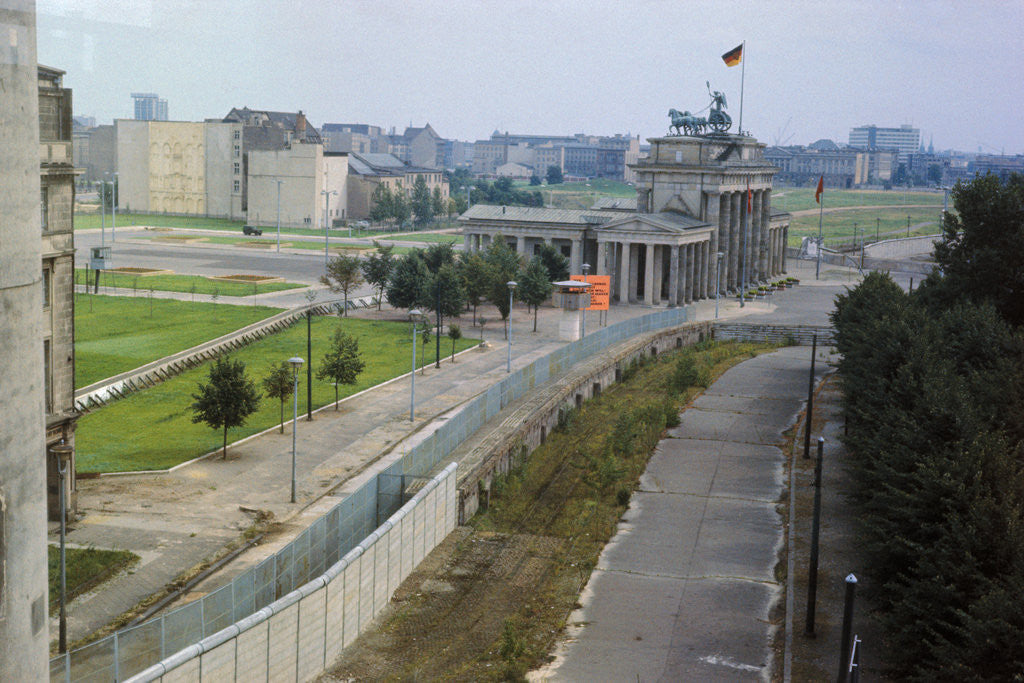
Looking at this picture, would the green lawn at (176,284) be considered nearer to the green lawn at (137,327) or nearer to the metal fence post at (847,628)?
the green lawn at (137,327)

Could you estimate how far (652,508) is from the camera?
123 ft

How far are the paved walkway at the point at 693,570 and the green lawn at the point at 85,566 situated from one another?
11.7m

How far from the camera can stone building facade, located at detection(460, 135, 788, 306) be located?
279 ft

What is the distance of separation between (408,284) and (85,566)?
157 feet

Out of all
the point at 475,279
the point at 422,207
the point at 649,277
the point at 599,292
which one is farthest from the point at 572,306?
the point at 422,207

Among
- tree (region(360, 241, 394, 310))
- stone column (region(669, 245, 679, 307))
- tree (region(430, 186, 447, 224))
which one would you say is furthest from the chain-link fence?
tree (region(430, 186, 447, 224))

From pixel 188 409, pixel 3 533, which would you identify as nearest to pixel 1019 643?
pixel 3 533

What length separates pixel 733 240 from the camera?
314 ft

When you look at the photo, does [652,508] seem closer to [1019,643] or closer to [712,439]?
[712,439]

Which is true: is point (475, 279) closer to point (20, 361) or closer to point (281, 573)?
point (281, 573)

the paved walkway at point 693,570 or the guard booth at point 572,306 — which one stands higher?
the guard booth at point 572,306

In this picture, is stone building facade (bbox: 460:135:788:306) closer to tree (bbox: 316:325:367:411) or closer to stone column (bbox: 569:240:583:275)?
stone column (bbox: 569:240:583:275)

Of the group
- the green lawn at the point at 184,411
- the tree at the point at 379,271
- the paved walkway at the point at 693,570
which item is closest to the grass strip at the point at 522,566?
the paved walkway at the point at 693,570

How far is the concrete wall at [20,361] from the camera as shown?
7.83 meters
